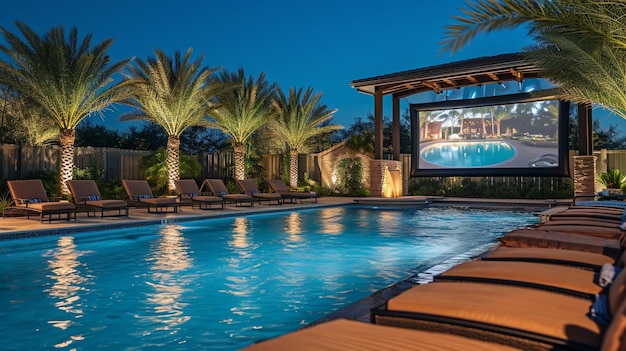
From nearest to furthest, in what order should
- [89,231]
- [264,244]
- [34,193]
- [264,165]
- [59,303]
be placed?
[59,303] → [264,244] → [89,231] → [34,193] → [264,165]

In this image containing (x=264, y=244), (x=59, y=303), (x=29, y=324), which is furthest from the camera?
(x=264, y=244)

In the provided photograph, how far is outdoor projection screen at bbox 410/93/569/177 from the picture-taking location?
1964cm

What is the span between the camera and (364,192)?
22.9 m

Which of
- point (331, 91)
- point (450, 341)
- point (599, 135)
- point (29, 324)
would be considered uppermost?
point (331, 91)

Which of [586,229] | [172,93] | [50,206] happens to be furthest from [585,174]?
[50,206]

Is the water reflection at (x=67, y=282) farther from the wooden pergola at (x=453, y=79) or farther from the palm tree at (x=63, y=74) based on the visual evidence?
the wooden pergola at (x=453, y=79)

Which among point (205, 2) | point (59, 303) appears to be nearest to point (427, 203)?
point (59, 303)

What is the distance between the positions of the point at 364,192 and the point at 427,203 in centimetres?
375

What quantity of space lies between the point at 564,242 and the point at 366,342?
3.37m

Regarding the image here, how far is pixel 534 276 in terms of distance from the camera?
300cm

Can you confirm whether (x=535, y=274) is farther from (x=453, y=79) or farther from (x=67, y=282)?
(x=453, y=79)

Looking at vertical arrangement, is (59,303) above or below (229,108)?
below

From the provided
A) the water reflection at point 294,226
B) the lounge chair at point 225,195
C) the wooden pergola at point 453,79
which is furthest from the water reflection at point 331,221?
the wooden pergola at point 453,79

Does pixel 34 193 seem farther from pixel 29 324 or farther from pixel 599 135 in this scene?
pixel 599 135
